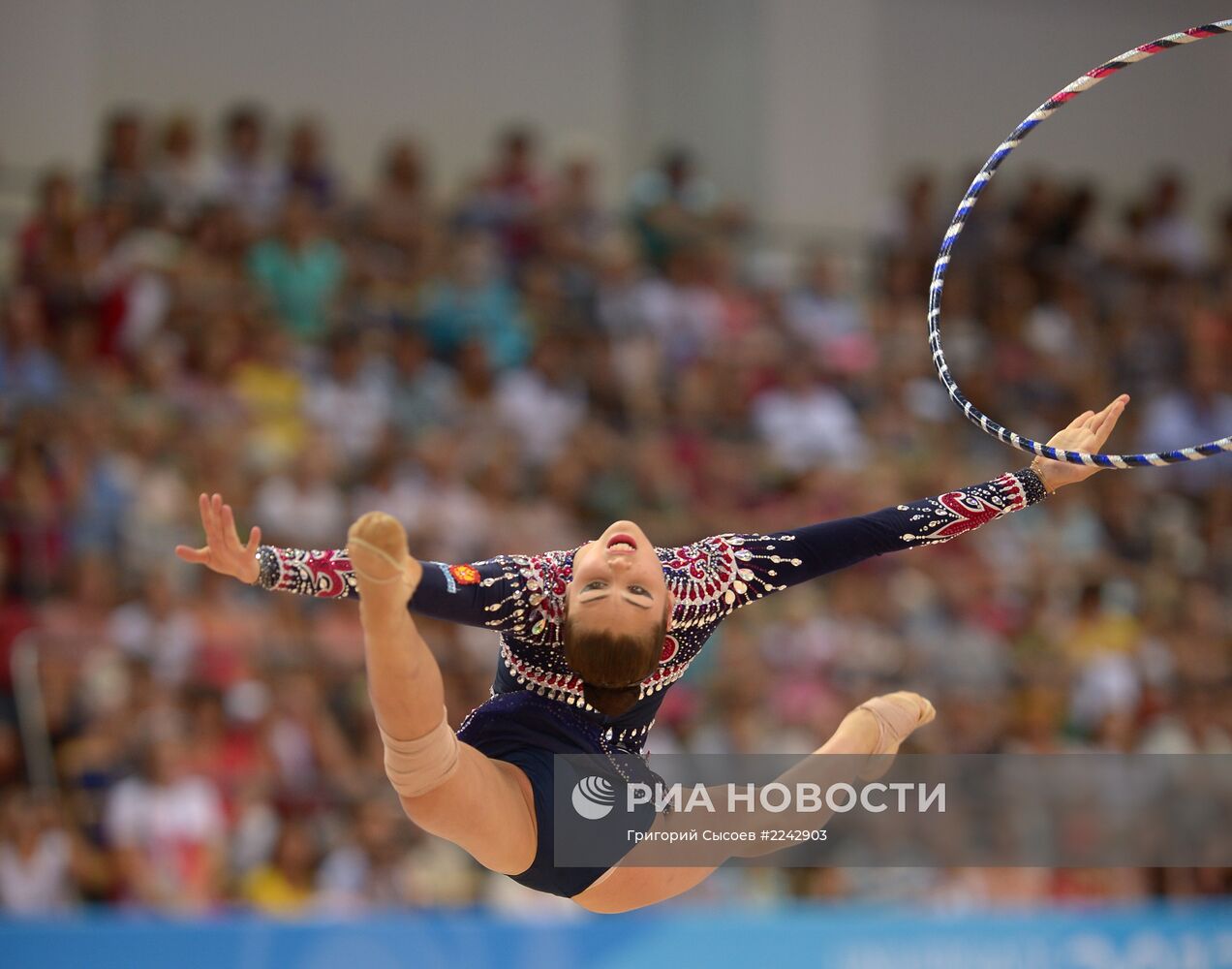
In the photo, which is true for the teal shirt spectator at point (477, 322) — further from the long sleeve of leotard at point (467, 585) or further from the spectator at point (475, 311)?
the long sleeve of leotard at point (467, 585)

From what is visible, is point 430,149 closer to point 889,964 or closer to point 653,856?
point 889,964

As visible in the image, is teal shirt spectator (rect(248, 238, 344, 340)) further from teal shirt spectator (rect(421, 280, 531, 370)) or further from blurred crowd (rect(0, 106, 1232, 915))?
teal shirt spectator (rect(421, 280, 531, 370))

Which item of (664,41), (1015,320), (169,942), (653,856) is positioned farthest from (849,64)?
(653,856)

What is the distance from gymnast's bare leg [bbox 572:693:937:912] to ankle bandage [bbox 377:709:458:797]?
0.79 m

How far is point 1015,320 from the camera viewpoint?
12078 mm

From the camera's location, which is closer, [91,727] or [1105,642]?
[91,727]

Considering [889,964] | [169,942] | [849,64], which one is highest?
[849,64]

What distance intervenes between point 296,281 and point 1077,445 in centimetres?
598

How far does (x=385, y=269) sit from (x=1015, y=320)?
181 inches

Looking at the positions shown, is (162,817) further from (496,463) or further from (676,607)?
(676,607)

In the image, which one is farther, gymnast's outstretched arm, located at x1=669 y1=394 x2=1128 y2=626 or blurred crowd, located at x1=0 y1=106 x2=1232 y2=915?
blurred crowd, located at x1=0 y1=106 x2=1232 y2=915

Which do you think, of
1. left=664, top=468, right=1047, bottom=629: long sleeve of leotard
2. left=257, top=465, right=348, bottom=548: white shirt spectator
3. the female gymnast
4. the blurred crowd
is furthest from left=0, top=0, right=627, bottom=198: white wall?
left=664, top=468, right=1047, bottom=629: long sleeve of leotard

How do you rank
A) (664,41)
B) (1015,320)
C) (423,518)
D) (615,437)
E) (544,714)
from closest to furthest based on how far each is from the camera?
(544,714)
(423,518)
(615,437)
(1015,320)
(664,41)

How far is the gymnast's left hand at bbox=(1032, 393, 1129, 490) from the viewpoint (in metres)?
4.70
